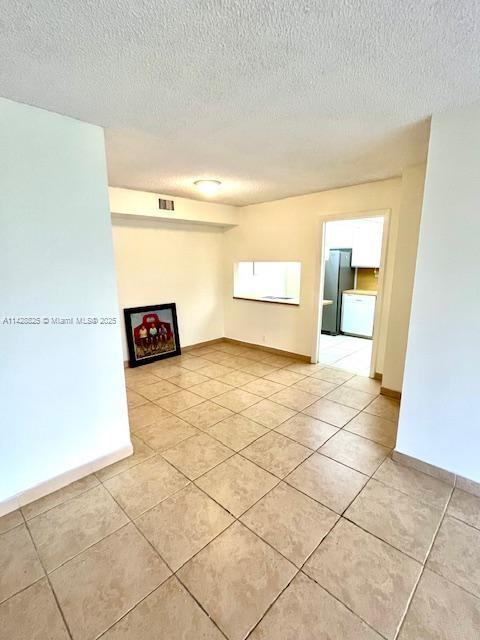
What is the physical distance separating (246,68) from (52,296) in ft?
5.37

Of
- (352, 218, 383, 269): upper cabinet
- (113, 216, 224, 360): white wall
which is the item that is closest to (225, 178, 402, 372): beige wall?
(113, 216, 224, 360): white wall

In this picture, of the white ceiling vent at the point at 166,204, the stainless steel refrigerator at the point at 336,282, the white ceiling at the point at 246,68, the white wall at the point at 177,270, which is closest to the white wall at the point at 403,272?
the white ceiling at the point at 246,68

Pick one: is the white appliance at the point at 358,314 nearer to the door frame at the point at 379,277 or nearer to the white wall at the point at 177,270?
the door frame at the point at 379,277

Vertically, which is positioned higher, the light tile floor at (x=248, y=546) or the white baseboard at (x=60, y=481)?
the white baseboard at (x=60, y=481)

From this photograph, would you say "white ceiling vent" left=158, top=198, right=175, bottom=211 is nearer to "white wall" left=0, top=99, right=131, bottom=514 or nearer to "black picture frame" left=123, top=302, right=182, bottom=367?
"black picture frame" left=123, top=302, right=182, bottom=367

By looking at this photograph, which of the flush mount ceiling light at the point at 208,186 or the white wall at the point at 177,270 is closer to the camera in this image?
the flush mount ceiling light at the point at 208,186

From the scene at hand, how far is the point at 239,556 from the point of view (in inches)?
59.6

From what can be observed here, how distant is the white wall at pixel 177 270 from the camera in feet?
13.6

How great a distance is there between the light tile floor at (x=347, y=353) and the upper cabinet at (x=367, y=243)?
147 centimetres

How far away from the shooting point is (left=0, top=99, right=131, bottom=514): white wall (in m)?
1.67

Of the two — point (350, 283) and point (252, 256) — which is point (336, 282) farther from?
point (252, 256)

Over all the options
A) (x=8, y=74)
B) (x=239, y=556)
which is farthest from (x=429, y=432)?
(x=8, y=74)

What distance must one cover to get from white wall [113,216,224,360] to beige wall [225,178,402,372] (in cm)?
30

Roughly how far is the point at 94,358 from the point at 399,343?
291cm
